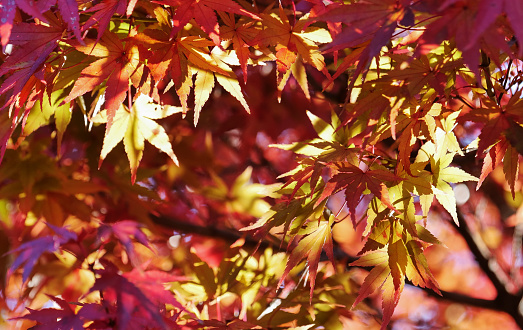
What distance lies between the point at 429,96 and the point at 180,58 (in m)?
0.43

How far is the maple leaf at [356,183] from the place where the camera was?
741mm

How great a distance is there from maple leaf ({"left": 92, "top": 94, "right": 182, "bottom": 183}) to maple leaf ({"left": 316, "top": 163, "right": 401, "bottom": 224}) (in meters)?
0.30

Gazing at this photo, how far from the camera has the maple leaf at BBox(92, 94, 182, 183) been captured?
35.3 inches

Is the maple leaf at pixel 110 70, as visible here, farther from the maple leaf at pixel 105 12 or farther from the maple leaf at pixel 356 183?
the maple leaf at pixel 356 183

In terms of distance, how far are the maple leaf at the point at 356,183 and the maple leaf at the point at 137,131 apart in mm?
301

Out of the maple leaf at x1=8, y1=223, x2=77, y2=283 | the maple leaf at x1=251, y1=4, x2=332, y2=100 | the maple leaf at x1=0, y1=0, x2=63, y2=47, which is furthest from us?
the maple leaf at x1=251, y1=4, x2=332, y2=100

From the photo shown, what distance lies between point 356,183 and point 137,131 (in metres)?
0.44

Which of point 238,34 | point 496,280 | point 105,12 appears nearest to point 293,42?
point 238,34

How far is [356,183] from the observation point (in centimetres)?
76

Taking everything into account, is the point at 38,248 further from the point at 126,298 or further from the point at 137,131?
the point at 137,131

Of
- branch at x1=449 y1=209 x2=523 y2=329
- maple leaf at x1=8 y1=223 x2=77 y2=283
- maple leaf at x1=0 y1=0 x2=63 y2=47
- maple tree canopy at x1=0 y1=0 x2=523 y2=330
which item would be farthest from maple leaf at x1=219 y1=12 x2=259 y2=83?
branch at x1=449 y1=209 x2=523 y2=329

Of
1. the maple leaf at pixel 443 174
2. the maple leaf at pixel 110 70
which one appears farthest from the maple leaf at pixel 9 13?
the maple leaf at pixel 443 174

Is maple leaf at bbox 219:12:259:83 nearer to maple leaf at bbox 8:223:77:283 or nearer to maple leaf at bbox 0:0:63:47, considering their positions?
maple leaf at bbox 0:0:63:47

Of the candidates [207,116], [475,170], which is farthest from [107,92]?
[475,170]
